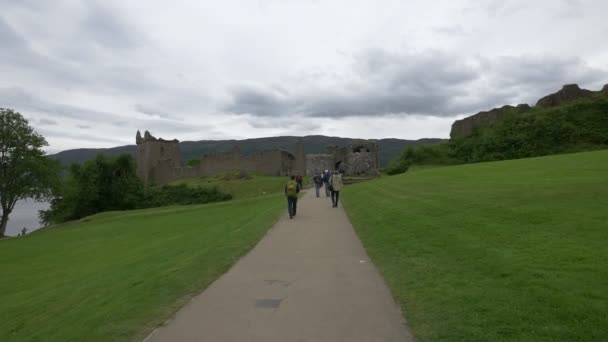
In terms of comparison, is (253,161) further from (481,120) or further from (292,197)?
(292,197)

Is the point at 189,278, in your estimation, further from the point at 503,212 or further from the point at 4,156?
the point at 4,156

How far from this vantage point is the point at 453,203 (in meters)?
12.8

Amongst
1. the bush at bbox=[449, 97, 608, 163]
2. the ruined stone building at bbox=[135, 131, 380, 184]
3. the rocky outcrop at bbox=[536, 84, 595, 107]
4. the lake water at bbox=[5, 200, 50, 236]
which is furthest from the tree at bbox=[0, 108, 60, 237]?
the rocky outcrop at bbox=[536, 84, 595, 107]

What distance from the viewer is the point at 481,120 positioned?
42.4 m

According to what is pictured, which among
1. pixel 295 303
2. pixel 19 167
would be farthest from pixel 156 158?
pixel 295 303

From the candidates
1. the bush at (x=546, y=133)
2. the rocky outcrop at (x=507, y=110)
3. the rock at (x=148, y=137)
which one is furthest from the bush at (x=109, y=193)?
the bush at (x=546, y=133)

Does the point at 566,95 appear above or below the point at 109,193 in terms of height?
above

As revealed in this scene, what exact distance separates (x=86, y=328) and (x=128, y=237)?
50.7 ft

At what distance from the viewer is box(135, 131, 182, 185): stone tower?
8038 centimetres

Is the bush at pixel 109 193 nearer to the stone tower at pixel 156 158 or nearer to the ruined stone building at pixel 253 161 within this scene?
the ruined stone building at pixel 253 161

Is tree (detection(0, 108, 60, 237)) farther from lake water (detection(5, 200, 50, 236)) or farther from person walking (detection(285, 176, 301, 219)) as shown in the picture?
person walking (detection(285, 176, 301, 219))

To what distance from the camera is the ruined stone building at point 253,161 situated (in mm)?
52000

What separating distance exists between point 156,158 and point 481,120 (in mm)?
62242

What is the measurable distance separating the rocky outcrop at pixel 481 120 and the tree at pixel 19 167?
41.1m
